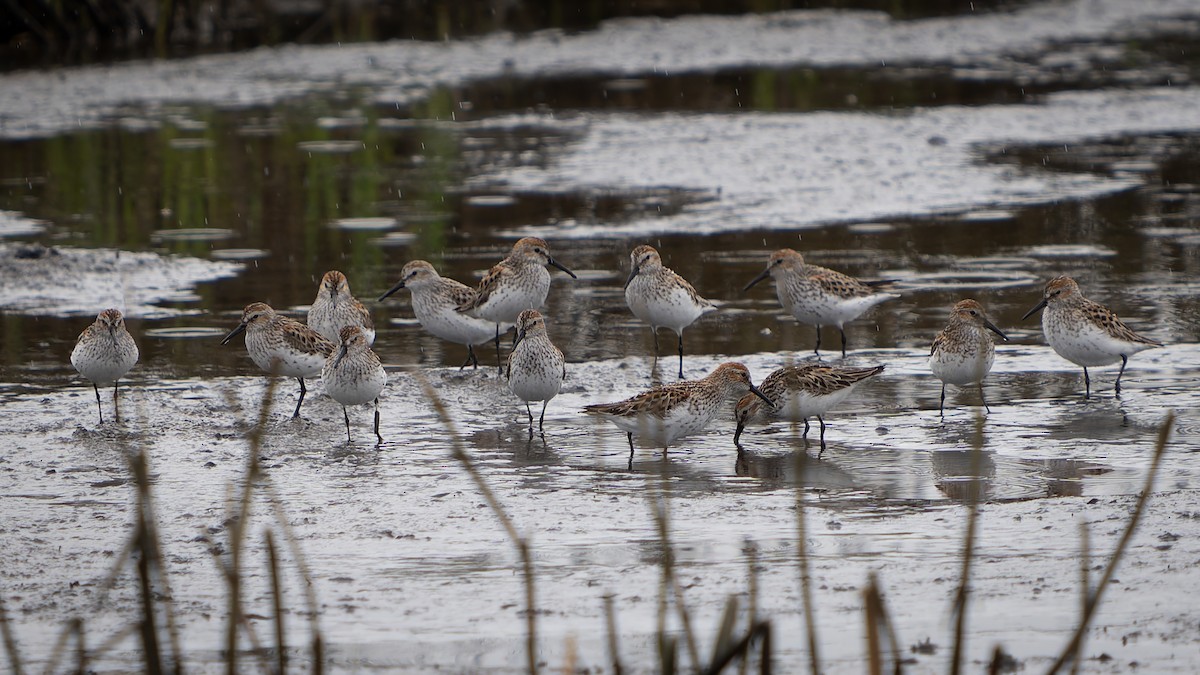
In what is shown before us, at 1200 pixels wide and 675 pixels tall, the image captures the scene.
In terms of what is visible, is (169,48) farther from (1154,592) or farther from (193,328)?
(1154,592)

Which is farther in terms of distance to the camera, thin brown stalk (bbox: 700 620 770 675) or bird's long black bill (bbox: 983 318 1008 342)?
bird's long black bill (bbox: 983 318 1008 342)

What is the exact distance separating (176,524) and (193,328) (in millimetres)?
4554

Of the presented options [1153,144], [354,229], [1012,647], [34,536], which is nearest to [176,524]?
[34,536]

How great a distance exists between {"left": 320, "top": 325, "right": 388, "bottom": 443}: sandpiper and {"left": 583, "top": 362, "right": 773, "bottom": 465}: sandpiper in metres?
1.31

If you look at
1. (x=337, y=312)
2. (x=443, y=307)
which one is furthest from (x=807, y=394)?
(x=337, y=312)

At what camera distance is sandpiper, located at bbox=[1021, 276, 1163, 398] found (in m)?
9.51

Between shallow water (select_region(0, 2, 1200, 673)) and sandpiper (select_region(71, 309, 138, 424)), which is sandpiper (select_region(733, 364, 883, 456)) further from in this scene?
sandpiper (select_region(71, 309, 138, 424))

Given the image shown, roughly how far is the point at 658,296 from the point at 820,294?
114cm

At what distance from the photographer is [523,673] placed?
5566 mm

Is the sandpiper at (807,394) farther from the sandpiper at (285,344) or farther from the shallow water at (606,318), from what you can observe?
the sandpiper at (285,344)

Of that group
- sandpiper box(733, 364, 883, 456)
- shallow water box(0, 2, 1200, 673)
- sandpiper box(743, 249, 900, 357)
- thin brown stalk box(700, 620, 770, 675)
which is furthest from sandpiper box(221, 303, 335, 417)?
thin brown stalk box(700, 620, 770, 675)

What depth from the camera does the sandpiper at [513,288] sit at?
35.6ft

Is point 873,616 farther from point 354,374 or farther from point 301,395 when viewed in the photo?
point 301,395

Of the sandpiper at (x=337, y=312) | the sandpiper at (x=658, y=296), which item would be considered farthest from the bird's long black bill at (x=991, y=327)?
the sandpiper at (x=337, y=312)
